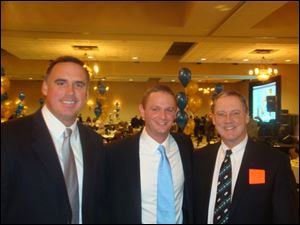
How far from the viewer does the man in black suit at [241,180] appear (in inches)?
59.4

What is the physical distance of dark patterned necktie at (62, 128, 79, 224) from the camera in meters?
1.35

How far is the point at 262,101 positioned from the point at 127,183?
505 centimetres

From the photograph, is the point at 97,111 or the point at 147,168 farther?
the point at 97,111

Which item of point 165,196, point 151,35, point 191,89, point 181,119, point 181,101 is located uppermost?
point 151,35

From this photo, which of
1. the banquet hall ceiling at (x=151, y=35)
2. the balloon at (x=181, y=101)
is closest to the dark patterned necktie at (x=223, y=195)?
the banquet hall ceiling at (x=151, y=35)

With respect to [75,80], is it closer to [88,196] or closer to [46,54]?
[88,196]

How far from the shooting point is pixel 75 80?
1.40 m

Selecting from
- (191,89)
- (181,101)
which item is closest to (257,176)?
(181,101)

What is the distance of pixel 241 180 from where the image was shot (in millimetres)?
1549

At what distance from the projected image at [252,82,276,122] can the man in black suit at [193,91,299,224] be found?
165 inches

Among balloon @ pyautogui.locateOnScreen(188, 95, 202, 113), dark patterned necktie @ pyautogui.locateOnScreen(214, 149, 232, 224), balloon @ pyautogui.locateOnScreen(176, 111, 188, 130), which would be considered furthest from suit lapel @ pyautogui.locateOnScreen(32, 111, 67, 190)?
balloon @ pyautogui.locateOnScreen(188, 95, 202, 113)

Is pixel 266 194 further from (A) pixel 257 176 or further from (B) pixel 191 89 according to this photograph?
(B) pixel 191 89

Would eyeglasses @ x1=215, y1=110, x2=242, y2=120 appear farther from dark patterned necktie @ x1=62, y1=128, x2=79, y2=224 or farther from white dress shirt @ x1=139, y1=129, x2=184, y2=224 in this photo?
dark patterned necktie @ x1=62, y1=128, x2=79, y2=224

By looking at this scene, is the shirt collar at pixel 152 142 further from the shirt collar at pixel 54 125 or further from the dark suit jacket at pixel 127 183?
the shirt collar at pixel 54 125
